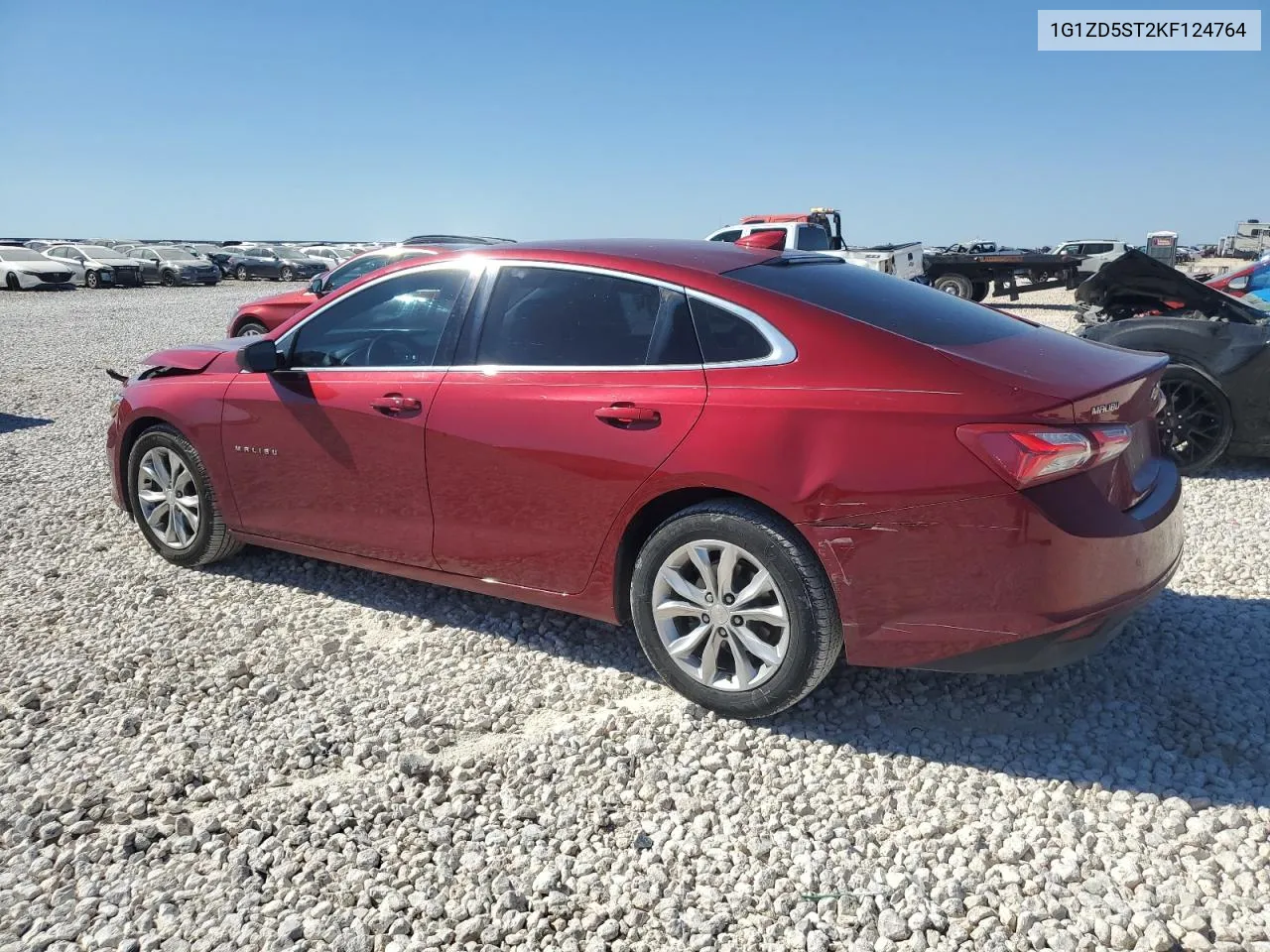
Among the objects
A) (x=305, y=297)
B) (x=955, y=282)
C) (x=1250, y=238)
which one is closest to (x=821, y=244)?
(x=955, y=282)

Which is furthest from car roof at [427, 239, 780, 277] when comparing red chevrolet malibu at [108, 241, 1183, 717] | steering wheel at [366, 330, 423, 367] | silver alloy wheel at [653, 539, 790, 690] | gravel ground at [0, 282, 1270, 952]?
gravel ground at [0, 282, 1270, 952]

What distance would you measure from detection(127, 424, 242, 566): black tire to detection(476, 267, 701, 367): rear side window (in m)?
1.81

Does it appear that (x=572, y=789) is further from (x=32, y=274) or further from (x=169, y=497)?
(x=32, y=274)

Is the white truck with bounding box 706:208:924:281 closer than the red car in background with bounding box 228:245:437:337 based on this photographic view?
No

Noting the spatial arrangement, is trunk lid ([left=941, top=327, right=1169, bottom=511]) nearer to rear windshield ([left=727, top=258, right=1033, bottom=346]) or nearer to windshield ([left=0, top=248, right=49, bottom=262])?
rear windshield ([left=727, top=258, right=1033, bottom=346])

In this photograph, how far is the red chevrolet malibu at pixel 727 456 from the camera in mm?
2713

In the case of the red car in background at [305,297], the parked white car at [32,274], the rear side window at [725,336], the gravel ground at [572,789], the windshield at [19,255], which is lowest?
the gravel ground at [572,789]

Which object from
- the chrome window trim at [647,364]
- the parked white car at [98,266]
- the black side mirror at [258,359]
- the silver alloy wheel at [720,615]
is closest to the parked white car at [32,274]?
the parked white car at [98,266]

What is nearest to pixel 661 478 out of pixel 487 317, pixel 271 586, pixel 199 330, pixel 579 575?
pixel 579 575

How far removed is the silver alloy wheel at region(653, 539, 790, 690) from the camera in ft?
9.94

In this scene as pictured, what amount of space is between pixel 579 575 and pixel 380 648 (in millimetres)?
1020

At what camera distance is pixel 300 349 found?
4.22 m

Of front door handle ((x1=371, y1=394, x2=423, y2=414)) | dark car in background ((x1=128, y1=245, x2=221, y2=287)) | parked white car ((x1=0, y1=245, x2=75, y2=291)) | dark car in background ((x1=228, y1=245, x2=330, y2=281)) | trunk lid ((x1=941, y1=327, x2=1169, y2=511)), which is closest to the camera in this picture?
trunk lid ((x1=941, y1=327, x2=1169, y2=511))

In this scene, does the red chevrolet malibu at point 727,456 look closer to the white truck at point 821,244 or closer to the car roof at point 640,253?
the car roof at point 640,253
